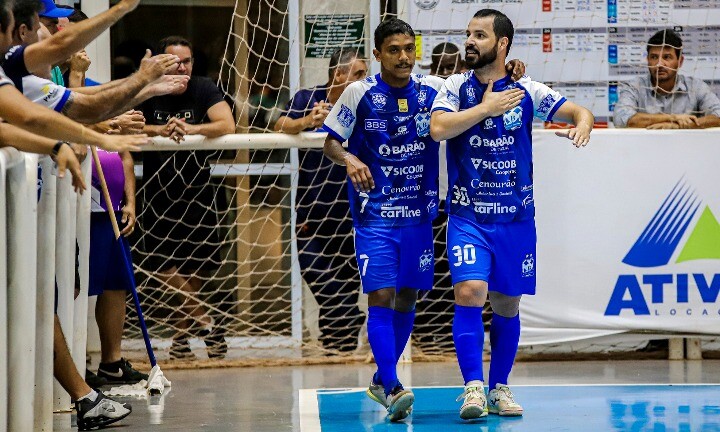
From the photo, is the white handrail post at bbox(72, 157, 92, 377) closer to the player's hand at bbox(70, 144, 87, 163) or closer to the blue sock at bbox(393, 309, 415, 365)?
the player's hand at bbox(70, 144, 87, 163)

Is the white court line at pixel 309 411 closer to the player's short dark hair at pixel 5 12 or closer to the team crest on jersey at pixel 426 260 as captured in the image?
the team crest on jersey at pixel 426 260

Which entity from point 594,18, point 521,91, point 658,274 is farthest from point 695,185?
point 521,91

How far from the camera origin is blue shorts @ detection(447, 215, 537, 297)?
621 cm

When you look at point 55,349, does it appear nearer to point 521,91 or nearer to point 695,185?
point 521,91

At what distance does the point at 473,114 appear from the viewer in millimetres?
6090

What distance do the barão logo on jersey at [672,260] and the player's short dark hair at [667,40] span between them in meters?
1.04

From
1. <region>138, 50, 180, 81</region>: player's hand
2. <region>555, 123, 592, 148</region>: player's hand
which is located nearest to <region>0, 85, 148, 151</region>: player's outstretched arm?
<region>138, 50, 180, 81</region>: player's hand

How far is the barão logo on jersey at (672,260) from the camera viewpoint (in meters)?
8.74

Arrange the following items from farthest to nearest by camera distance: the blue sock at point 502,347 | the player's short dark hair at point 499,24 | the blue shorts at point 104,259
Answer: the blue shorts at point 104,259
the blue sock at point 502,347
the player's short dark hair at point 499,24

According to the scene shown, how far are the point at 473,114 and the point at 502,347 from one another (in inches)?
47.3

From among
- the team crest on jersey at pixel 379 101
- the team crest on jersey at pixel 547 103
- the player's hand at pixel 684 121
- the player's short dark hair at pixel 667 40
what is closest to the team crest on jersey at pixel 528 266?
the team crest on jersey at pixel 547 103

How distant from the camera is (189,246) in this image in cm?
925

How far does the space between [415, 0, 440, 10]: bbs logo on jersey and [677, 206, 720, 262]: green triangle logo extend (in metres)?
2.42

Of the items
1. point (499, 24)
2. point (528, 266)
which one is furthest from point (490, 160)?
point (499, 24)
